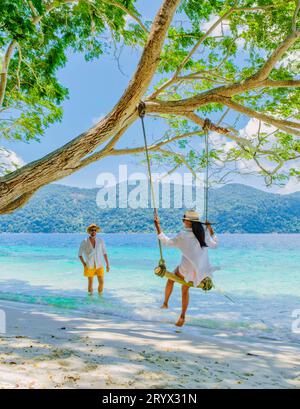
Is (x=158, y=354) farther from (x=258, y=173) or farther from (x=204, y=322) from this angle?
(x=258, y=173)

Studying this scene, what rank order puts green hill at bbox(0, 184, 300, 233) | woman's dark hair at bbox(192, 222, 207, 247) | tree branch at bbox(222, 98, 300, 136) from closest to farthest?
tree branch at bbox(222, 98, 300, 136) → woman's dark hair at bbox(192, 222, 207, 247) → green hill at bbox(0, 184, 300, 233)

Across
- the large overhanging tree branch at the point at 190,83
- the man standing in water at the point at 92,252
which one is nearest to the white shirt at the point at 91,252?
the man standing in water at the point at 92,252

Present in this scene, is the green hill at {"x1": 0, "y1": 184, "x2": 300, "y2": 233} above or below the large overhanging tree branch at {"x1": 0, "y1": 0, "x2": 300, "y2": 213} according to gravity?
above

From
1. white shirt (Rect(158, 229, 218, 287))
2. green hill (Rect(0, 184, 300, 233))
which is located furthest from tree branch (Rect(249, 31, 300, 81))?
green hill (Rect(0, 184, 300, 233))

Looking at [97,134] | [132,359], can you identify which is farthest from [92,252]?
[132,359]

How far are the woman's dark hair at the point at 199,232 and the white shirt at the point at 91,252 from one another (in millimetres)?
2900

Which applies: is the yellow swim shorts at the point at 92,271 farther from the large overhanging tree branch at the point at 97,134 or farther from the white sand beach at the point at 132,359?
the large overhanging tree branch at the point at 97,134

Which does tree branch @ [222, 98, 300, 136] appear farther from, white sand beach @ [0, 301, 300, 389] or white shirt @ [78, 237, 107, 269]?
white shirt @ [78, 237, 107, 269]

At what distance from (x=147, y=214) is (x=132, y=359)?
2214 inches

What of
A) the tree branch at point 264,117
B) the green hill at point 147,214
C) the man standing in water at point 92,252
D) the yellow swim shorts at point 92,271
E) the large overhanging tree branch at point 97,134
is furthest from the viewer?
the green hill at point 147,214

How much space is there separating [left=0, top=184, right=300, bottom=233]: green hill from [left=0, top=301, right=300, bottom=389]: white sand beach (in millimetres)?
30501

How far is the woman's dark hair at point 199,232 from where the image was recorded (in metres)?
4.46

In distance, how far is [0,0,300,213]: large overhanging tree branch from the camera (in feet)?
12.5
